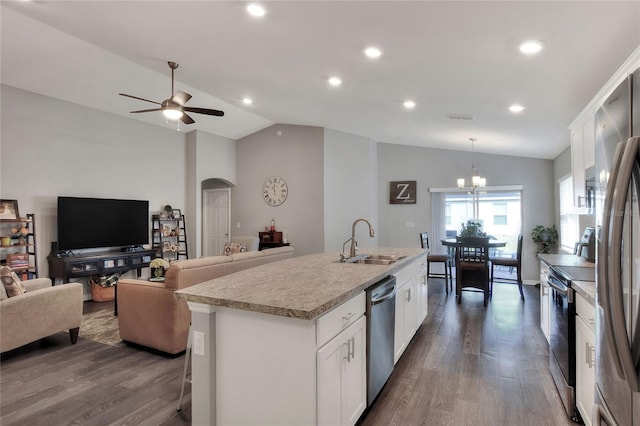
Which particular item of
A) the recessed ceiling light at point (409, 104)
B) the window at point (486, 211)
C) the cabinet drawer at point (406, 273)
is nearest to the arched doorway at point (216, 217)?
the window at point (486, 211)

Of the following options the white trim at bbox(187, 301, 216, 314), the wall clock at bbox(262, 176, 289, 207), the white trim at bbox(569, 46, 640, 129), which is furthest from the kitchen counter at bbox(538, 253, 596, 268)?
the wall clock at bbox(262, 176, 289, 207)

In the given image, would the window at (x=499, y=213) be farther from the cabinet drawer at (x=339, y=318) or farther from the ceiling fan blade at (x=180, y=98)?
the ceiling fan blade at (x=180, y=98)

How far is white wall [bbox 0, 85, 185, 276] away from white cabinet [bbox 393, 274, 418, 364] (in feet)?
17.3

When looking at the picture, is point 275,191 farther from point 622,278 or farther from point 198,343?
point 622,278

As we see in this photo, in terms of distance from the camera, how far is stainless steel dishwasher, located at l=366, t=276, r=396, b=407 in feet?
7.05

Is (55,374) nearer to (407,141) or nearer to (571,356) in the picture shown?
(571,356)

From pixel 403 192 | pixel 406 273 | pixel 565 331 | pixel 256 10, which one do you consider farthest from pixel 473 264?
pixel 256 10

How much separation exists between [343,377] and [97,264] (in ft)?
16.4

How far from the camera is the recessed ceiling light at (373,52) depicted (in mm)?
2816

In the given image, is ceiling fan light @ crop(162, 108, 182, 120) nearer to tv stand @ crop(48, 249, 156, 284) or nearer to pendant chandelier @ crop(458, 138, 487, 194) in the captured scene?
tv stand @ crop(48, 249, 156, 284)

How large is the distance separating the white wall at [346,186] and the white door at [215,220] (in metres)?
2.56

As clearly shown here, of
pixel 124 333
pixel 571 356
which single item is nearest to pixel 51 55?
pixel 124 333

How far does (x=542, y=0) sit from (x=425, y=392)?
262 cm

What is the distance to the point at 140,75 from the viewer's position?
15.7 feet
